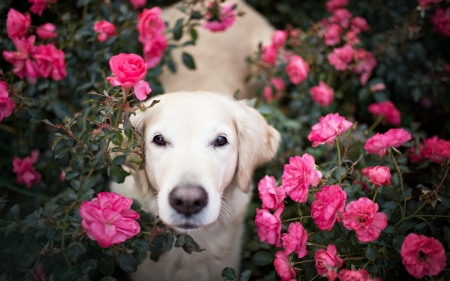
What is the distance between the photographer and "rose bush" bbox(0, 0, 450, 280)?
5.15 ft

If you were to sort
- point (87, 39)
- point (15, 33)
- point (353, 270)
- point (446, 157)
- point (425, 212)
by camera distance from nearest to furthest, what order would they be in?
point (353, 270) → point (446, 157) → point (425, 212) → point (15, 33) → point (87, 39)

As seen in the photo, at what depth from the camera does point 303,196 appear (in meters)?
1.59

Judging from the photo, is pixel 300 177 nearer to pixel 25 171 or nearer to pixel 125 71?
pixel 125 71

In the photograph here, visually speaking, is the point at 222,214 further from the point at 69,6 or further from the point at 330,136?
the point at 69,6

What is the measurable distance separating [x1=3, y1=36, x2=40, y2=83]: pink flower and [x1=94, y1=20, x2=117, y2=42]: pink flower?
354mm

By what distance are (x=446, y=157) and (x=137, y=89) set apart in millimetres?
1368

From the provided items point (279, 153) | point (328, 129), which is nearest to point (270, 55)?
point (279, 153)

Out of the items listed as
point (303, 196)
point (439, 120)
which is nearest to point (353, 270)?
point (303, 196)

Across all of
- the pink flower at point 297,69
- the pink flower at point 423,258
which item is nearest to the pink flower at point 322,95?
the pink flower at point 297,69

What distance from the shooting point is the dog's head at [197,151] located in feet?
5.23

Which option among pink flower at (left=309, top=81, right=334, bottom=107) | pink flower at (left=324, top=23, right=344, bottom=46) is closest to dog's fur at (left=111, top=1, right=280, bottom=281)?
pink flower at (left=309, top=81, right=334, bottom=107)

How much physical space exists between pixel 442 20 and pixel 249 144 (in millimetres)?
1820

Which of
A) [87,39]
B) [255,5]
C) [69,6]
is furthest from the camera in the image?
[255,5]

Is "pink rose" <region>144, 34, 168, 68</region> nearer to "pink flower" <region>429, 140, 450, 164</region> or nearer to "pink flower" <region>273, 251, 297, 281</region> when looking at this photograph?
"pink flower" <region>273, 251, 297, 281</region>
